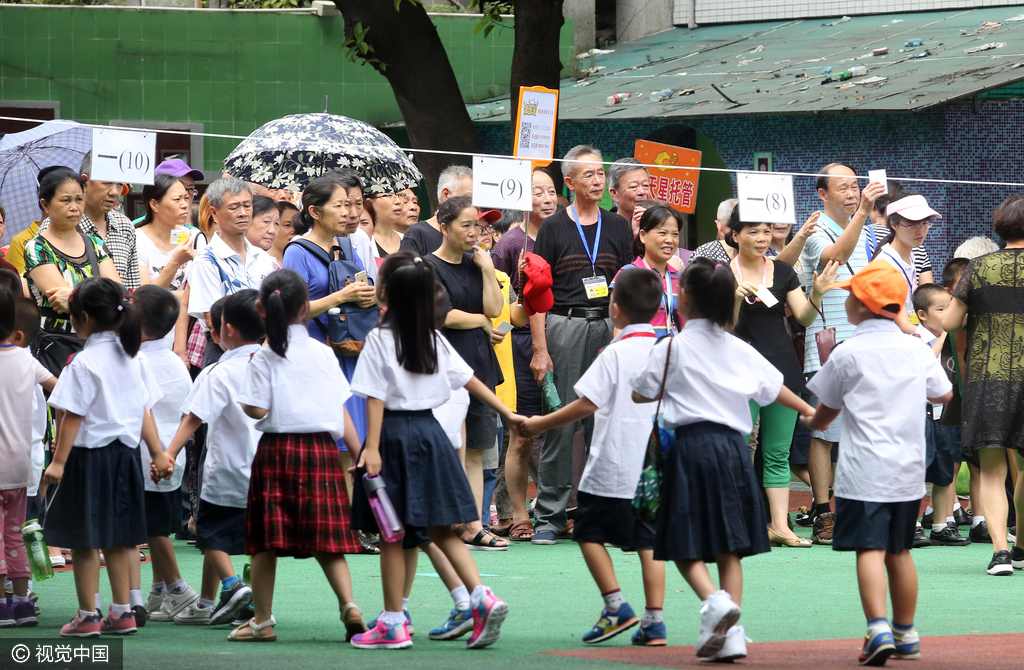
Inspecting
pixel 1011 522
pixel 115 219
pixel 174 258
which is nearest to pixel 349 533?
pixel 174 258

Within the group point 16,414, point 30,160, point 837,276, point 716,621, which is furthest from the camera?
point 30,160

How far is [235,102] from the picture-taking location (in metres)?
16.1

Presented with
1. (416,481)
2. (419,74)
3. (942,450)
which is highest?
(419,74)

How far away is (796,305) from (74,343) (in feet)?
13.4

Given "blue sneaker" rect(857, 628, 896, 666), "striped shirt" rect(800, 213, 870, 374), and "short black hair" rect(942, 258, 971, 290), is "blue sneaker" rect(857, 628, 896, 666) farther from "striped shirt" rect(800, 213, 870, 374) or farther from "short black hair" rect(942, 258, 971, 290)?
"short black hair" rect(942, 258, 971, 290)

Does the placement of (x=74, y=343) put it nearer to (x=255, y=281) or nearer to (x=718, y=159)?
(x=255, y=281)

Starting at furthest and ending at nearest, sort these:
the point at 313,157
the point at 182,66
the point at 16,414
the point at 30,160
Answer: the point at 182,66, the point at 313,157, the point at 30,160, the point at 16,414

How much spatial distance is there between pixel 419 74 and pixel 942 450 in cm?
622

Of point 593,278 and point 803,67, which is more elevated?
point 803,67

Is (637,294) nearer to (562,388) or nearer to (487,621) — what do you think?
(487,621)

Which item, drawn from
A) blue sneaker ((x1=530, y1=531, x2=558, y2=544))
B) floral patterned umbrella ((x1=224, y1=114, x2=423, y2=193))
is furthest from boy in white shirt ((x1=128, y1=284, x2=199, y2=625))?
floral patterned umbrella ((x1=224, y1=114, x2=423, y2=193))

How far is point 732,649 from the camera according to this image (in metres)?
4.73

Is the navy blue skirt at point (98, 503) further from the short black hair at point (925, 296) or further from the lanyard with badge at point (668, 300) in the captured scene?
the short black hair at point (925, 296)

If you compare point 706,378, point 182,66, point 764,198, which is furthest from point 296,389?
point 182,66
